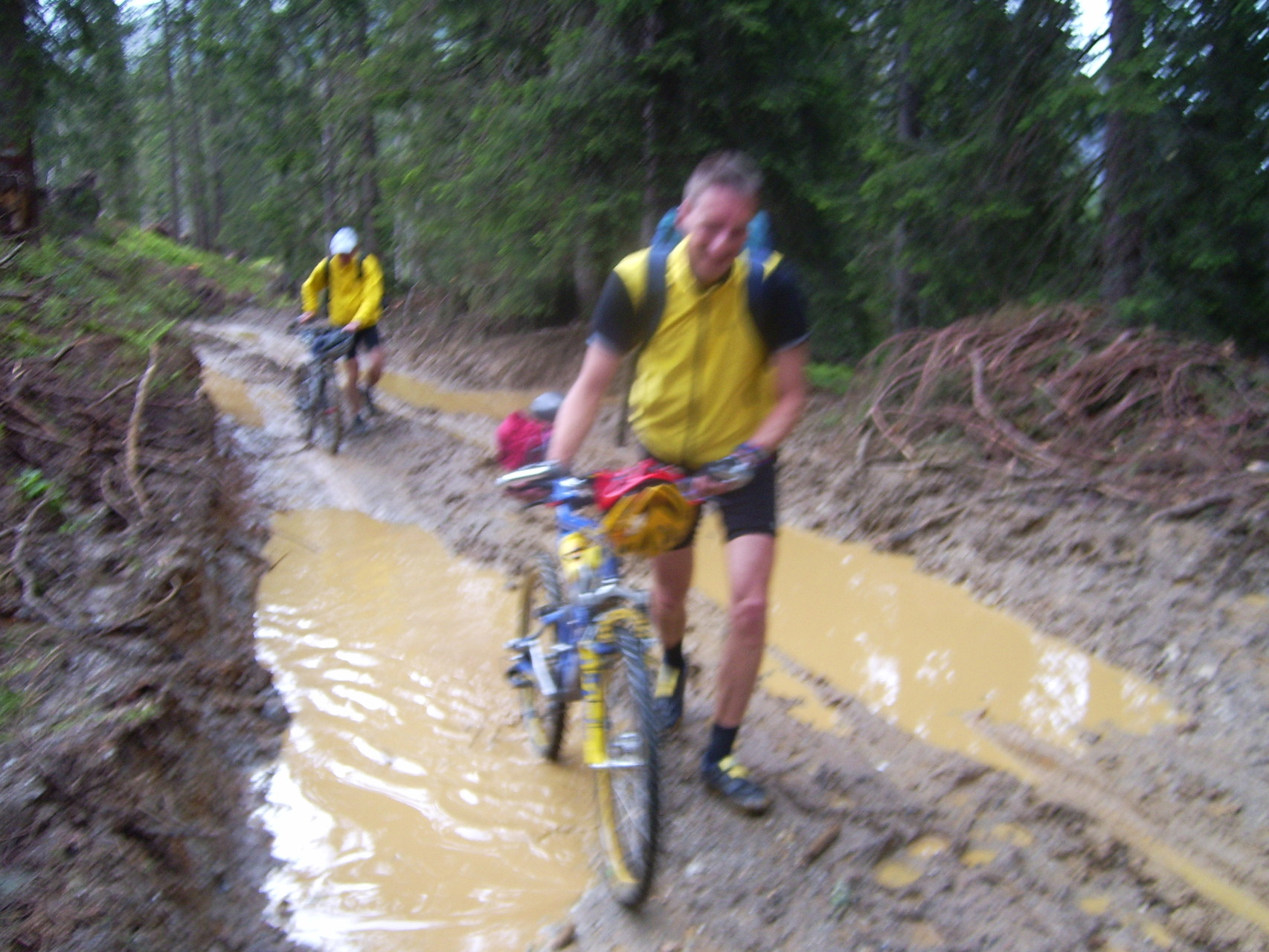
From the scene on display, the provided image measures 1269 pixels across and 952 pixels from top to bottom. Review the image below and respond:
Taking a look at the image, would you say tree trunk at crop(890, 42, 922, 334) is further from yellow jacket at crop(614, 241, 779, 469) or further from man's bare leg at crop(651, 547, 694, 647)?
yellow jacket at crop(614, 241, 779, 469)

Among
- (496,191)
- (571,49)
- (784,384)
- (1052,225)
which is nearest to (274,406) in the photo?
(496,191)

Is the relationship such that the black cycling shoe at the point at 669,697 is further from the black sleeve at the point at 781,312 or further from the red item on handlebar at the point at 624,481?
the black sleeve at the point at 781,312

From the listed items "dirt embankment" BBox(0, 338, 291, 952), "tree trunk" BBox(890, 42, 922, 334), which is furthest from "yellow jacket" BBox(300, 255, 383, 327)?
"tree trunk" BBox(890, 42, 922, 334)

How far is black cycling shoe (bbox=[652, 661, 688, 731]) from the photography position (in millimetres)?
4156

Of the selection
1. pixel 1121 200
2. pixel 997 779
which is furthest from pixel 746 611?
pixel 1121 200

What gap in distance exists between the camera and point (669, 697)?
416 centimetres

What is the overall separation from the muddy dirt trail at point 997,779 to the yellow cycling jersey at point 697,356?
1437mm

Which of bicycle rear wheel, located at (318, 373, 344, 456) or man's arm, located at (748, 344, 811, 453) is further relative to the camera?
bicycle rear wheel, located at (318, 373, 344, 456)

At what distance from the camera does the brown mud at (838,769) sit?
304 cm

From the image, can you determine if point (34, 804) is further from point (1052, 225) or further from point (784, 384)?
point (1052, 225)

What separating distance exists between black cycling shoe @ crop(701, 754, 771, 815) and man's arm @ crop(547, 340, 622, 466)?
4.40 feet

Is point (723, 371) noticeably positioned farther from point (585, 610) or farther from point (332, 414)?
point (332, 414)

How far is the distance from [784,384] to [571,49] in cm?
733

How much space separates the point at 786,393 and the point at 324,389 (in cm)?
745
